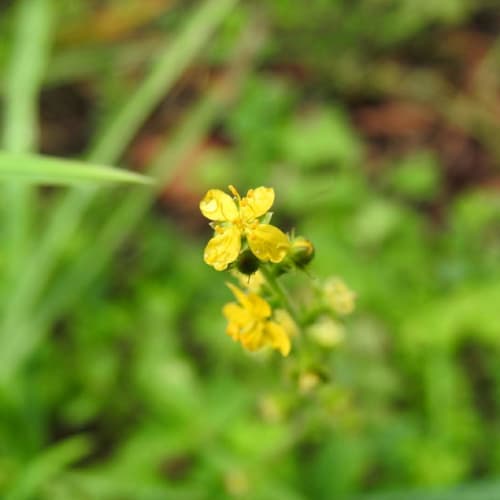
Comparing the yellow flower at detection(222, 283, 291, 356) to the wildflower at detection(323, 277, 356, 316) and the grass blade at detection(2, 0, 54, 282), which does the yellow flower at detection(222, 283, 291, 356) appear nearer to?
the wildflower at detection(323, 277, 356, 316)

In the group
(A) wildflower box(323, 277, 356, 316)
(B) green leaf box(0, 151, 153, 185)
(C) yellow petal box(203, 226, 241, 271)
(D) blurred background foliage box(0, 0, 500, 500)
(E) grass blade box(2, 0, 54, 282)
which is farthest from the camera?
(E) grass blade box(2, 0, 54, 282)

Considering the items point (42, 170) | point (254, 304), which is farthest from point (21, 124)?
point (254, 304)

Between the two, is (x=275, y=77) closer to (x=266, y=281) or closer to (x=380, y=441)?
(x=380, y=441)

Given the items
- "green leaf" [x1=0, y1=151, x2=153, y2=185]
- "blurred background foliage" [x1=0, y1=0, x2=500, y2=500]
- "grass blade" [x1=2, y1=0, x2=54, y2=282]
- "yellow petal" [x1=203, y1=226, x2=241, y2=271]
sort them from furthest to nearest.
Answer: "grass blade" [x1=2, y1=0, x2=54, y2=282]
"blurred background foliage" [x1=0, y1=0, x2=500, y2=500]
"green leaf" [x1=0, y1=151, x2=153, y2=185]
"yellow petal" [x1=203, y1=226, x2=241, y2=271]

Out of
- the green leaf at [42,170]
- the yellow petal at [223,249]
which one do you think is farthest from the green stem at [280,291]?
the green leaf at [42,170]

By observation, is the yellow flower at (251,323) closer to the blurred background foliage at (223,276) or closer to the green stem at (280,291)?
the green stem at (280,291)

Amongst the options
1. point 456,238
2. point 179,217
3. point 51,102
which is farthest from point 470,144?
point 51,102

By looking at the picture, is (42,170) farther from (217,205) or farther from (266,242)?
(266,242)

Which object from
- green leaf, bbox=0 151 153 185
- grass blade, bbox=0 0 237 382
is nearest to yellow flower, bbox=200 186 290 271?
green leaf, bbox=0 151 153 185
